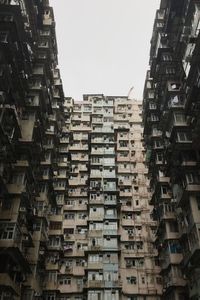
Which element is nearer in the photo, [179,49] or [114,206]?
[179,49]

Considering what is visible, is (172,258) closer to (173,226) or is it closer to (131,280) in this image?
(173,226)

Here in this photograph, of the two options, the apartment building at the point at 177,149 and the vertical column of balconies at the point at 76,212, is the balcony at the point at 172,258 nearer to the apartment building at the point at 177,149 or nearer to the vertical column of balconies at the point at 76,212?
the apartment building at the point at 177,149

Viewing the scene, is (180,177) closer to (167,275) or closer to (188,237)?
(188,237)

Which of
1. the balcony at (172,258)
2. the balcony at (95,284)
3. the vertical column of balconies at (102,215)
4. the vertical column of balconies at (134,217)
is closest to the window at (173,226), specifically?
the balcony at (172,258)

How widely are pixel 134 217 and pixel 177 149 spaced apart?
1402 centimetres

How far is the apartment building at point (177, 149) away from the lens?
28.0m

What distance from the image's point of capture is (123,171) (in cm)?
4653

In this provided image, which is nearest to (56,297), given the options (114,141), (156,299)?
(156,299)

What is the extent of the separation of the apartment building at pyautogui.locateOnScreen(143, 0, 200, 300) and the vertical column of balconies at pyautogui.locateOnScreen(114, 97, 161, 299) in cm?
317

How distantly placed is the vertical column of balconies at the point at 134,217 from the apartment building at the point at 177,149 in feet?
10.4

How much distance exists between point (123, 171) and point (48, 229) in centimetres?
1370

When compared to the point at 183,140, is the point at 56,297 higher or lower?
lower

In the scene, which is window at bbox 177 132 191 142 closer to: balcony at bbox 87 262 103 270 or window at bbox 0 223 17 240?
balcony at bbox 87 262 103 270

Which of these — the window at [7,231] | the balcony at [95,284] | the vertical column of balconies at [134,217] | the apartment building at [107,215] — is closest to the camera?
the window at [7,231]
